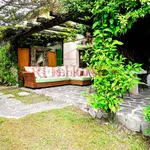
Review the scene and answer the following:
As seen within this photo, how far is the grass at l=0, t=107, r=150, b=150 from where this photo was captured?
8.18 feet

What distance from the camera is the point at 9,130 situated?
298 cm

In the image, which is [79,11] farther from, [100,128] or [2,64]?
[2,64]

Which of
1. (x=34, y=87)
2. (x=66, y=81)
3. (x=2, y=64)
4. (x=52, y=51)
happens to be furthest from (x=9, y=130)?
(x=52, y=51)

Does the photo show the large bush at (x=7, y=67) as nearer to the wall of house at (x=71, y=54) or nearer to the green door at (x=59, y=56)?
the green door at (x=59, y=56)

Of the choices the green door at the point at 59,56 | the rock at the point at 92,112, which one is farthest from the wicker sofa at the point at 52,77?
the rock at the point at 92,112

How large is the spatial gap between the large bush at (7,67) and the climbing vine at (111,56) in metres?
5.70

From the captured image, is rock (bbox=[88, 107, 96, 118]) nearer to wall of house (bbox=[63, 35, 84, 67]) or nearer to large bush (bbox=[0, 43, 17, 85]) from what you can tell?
large bush (bbox=[0, 43, 17, 85])

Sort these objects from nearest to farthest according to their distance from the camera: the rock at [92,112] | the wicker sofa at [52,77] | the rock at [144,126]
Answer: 1. the rock at [144,126]
2. the rock at [92,112]
3. the wicker sofa at [52,77]

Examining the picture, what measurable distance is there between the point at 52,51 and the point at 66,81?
2.55 meters

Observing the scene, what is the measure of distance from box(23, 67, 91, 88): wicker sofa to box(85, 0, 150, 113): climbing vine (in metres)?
4.21

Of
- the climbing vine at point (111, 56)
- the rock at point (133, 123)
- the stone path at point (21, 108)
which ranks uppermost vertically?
the climbing vine at point (111, 56)

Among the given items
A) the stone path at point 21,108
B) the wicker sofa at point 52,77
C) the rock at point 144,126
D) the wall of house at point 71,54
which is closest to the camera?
the rock at point 144,126

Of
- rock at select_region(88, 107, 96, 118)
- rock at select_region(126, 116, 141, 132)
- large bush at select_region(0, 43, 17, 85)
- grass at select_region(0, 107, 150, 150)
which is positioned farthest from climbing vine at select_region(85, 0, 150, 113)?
large bush at select_region(0, 43, 17, 85)

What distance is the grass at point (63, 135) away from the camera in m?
2.49
